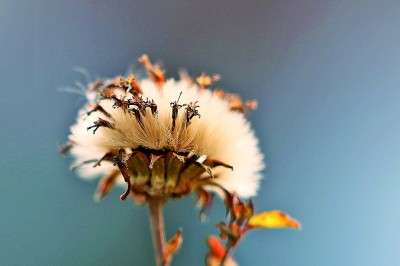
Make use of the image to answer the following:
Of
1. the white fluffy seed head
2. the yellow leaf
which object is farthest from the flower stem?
the yellow leaf

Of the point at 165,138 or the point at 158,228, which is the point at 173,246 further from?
the point at 165,138

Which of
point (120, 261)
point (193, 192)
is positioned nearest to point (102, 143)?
point (193, 192)

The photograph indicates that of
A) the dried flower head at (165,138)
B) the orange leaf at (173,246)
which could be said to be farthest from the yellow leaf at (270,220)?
the orange leaf at (173,246)

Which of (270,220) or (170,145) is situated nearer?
(170,145)

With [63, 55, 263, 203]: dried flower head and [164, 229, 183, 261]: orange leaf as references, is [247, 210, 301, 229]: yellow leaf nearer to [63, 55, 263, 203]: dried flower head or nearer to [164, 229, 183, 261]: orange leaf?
[63, 55, 263, 203]: dried flower head

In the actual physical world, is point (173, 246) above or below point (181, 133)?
below

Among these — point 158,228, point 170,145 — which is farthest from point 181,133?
point 158,228

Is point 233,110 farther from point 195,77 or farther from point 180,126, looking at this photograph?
point 180,126

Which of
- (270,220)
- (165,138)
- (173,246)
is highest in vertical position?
(165,138)
